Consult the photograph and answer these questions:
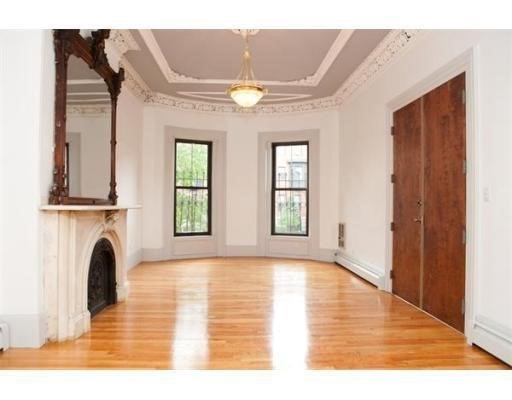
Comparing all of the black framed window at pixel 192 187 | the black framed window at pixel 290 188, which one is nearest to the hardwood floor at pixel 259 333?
the black framed window at pixel 192 187

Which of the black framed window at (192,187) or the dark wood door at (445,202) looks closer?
the dark wood door at (445,202)

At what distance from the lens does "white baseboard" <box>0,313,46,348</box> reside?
7.77ft

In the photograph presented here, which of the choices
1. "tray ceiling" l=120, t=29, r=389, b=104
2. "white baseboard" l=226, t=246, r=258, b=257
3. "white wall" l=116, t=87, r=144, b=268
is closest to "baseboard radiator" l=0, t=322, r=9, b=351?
"white wall" l=116, t=87, r=144, b=268

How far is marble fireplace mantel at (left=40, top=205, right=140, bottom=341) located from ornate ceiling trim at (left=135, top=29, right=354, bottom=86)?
2274mm

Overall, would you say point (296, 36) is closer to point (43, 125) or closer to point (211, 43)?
point (211, 43)

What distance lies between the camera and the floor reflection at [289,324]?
2281 mm

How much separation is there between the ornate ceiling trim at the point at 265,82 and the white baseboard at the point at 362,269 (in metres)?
2.81

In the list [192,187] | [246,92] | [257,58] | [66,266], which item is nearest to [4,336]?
[66,266]

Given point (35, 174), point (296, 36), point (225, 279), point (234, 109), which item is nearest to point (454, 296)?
point (225, 279)

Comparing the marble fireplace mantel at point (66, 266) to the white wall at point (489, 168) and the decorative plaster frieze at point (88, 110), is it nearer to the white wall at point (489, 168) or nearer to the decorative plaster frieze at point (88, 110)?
the decorative plaster frieze at point (88, 110)

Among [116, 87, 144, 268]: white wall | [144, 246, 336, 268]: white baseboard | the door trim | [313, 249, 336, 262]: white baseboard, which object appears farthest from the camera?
[313, 249, 336, 262]: white baseboard

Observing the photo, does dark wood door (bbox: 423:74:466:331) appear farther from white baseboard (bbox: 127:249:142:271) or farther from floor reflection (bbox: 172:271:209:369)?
white baseboard (bbox: 127:249:142:271)

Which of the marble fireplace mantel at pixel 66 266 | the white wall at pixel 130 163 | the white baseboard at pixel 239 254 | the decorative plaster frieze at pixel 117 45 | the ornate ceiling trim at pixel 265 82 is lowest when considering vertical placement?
the white baseboard at pixel 239 254

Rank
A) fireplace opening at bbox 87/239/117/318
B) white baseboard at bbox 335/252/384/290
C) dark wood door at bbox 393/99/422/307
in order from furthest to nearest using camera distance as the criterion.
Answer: white baseboard at bbox 335/252/384/290 → dark wood door at bbox 393/99/422/307 → fireplace opening at bbox 87/239/117/318
